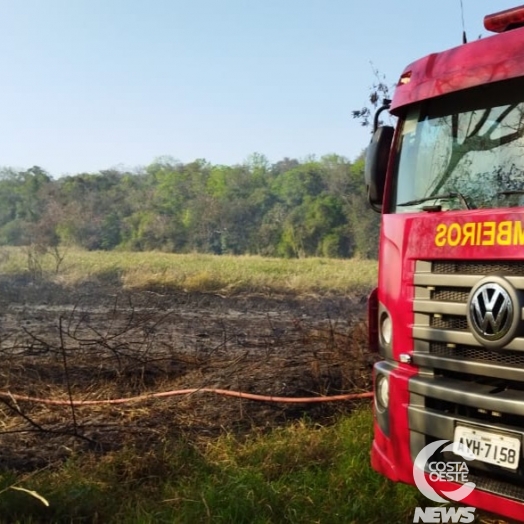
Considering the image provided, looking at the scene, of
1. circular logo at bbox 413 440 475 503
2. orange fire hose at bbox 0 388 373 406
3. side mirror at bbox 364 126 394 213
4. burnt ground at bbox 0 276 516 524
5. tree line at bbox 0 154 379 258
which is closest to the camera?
circular logo at bbox 413 440 475 503

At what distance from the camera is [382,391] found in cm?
362

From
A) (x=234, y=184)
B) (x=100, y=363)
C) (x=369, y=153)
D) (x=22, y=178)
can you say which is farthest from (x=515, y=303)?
(x=22, y=178)

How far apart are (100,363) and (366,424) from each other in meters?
2.90

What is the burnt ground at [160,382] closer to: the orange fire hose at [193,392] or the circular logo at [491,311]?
the orange fire hose at [193,392]

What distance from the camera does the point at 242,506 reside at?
140 inches

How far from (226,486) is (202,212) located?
3457cm

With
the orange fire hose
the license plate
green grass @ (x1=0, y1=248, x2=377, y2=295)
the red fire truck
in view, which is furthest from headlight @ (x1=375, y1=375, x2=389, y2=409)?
green grass @ (x1=0, y1=248, x2=377, y2=295)

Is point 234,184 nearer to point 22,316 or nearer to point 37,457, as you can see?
point 22,316

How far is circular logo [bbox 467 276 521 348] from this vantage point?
2.86 meters

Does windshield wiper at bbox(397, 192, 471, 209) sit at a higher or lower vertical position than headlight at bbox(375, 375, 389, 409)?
higher

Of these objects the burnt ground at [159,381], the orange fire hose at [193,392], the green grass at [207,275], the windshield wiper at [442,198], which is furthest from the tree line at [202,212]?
the windshield wiper at [442,198]

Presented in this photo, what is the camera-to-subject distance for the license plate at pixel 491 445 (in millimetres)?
2818

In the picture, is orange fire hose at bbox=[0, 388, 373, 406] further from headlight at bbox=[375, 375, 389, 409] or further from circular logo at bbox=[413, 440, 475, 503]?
circular logo at bbox=[413, 440, 475, 503]

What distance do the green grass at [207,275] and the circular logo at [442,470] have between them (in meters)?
12.4
